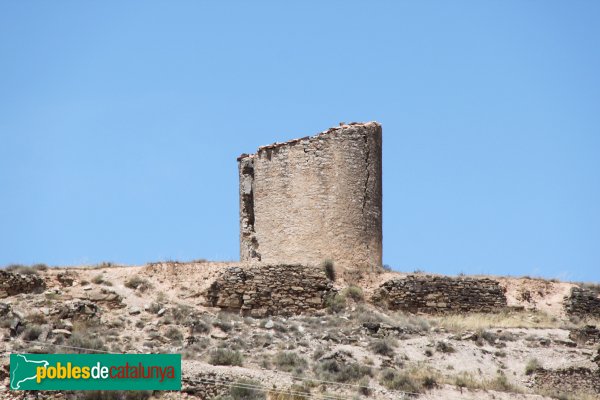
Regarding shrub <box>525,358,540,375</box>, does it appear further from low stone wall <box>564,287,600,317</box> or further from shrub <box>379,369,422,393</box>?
low stone wall <box>564,287,600,317</box>

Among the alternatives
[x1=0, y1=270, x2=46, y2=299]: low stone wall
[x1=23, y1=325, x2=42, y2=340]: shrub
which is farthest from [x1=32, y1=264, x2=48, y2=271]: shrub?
[x1=23, y1=325, x2=42, y2=340]: shrub

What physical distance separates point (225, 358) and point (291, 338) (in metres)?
2.41

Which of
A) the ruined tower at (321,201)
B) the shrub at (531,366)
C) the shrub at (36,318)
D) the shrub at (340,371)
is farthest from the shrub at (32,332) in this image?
the shrub at (531,366)

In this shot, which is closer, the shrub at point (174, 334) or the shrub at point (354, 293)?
the shrub at point (174, 334)

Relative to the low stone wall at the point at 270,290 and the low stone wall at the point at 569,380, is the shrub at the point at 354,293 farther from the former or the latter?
Result: the low stone wall at the point at 569,380

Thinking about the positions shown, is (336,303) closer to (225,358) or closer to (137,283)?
(137,283)

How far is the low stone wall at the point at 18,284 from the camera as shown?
904 inches

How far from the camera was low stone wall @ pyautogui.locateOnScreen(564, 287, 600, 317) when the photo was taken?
87.8 feet

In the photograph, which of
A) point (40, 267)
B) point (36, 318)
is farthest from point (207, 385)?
point (40, 267)

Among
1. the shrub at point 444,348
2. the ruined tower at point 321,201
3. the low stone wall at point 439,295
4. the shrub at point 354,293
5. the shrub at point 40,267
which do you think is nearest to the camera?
the shrub at point 444,348

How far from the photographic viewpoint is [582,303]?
2692 cm

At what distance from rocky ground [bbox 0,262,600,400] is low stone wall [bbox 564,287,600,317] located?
26 centimetres

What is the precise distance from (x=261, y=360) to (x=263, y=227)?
23.3 ft

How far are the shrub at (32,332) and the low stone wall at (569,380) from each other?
32.1 ft
